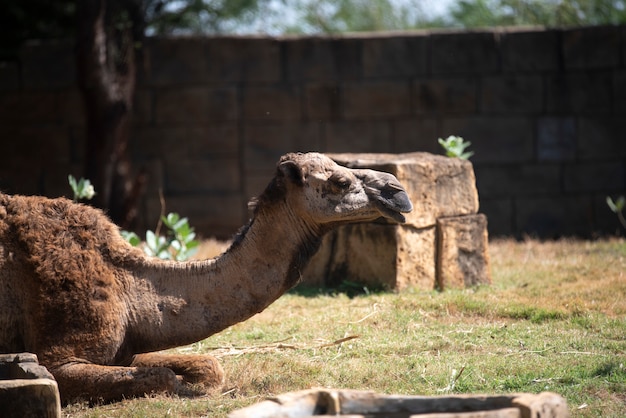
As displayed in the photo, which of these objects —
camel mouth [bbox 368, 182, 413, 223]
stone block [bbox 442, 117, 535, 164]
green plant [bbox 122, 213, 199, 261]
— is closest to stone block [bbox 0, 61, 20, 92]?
green plant [bbox 122, 213, 199, 261]

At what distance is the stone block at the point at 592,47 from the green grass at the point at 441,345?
4412mm

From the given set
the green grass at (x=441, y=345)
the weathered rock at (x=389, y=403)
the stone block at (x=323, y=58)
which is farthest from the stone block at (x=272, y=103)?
the weathered rock at (x=389, y=403)

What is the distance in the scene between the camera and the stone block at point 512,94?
13.4m

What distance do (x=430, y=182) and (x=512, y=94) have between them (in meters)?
5.03

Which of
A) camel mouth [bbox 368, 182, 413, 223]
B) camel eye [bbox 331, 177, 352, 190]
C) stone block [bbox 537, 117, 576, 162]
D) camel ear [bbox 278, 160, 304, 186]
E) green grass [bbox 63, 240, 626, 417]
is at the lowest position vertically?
green grass [bbox 63, 240, 626, 417]

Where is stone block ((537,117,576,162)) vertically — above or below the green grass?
above

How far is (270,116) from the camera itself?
13.5 meters

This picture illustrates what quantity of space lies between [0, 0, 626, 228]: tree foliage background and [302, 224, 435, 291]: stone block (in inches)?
176

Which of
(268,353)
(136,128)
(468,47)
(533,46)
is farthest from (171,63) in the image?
(268,353)

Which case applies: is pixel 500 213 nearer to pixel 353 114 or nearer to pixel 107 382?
Result: pixel 353 114

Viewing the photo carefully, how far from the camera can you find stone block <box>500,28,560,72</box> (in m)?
13.3

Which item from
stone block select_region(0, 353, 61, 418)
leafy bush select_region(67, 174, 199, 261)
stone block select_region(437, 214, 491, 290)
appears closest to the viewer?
stone block select_region(0, 353, 61, 418)

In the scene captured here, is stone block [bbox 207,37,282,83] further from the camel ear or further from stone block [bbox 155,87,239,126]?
the camel ear

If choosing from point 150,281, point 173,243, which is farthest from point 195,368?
point 173,243
